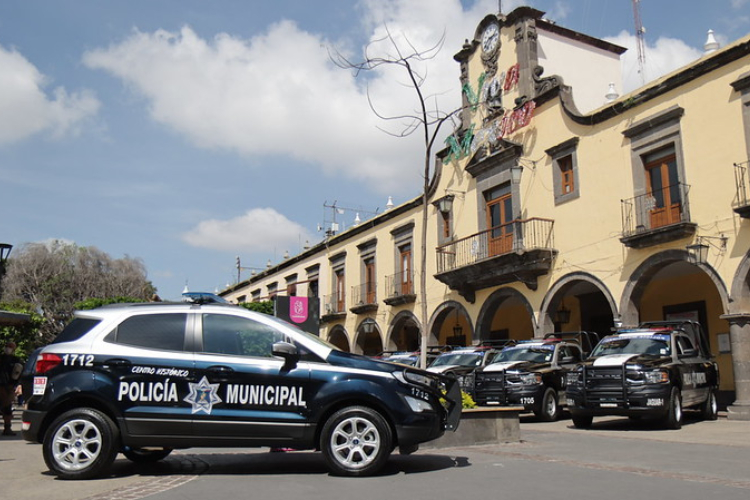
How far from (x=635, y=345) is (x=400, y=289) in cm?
1600

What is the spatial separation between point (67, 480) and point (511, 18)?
20.8 m

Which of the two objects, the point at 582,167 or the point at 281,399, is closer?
the point at 281,399

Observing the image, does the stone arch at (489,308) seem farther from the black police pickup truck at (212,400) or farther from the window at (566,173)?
the black police pickup truck at (212,400)

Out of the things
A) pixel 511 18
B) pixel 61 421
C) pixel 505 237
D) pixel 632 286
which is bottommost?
pixel 61 421

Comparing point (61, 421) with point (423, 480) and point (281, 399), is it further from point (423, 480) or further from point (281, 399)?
point (423, 480)

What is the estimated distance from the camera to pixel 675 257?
1778 cm

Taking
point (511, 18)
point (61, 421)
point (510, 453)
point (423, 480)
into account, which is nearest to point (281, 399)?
point (423, 480)

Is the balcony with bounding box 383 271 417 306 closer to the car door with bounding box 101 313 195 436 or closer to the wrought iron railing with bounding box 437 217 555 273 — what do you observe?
the wrought iron railing with bounding box 437 217 555 273

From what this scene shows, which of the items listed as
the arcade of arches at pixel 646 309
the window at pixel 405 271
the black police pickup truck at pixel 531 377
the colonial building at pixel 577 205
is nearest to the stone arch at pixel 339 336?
the colonial building at pixel 577 205

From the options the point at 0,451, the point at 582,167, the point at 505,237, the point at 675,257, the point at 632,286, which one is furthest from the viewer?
the point at 505,237

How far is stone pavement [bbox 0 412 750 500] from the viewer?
6.59 m

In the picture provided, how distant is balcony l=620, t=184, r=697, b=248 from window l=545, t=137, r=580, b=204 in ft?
7.33

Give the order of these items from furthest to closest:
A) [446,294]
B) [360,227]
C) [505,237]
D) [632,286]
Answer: [360,227] < [446,294] < [505,237] < [632,286]

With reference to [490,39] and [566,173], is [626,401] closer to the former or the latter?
[566,173]
